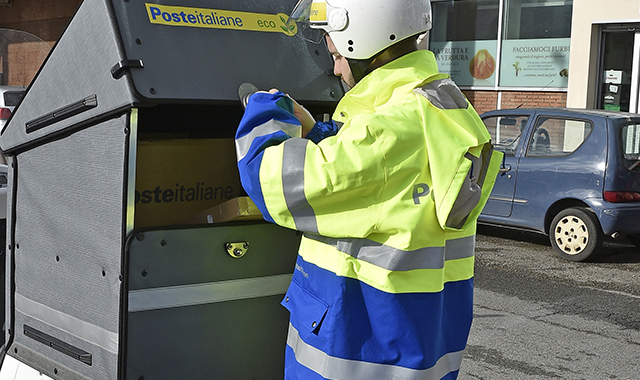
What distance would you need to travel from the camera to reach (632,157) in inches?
307

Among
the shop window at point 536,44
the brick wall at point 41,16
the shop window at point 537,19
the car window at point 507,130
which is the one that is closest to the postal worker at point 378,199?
the car window at point 507,130

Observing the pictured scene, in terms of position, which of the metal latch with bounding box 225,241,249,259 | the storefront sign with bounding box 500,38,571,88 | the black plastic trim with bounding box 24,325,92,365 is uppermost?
the storefront sign with bounding box 500,38,571,88

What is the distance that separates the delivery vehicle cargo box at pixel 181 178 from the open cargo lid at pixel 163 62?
1.03 feet

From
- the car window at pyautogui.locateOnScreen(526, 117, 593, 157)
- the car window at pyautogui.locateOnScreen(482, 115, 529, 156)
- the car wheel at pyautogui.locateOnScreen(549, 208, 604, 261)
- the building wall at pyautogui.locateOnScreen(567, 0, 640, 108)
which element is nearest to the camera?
the car wheel at pyautogui.locateOnScreen(549, 208, 604, 261)

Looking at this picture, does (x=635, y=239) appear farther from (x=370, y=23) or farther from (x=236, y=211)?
(x=370, y=23)

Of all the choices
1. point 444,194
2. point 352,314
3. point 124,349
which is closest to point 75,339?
point 124,349

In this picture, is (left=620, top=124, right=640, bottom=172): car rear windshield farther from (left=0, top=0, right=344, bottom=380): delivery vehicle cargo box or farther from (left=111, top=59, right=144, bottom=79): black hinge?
(left=111, top=59, right=144, bottom=79): black hinge

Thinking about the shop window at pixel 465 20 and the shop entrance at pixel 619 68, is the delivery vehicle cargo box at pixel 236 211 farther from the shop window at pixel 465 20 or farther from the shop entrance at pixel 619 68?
the shop window at pixel 465 20

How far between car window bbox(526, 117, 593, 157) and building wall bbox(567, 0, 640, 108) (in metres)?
5.36

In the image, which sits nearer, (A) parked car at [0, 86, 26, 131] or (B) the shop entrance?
(A) parked car at [0, 86, 26, 131]

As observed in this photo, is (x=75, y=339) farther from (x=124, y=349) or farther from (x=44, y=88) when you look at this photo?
(x=44, y=88)

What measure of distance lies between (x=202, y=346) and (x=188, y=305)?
0.47ft

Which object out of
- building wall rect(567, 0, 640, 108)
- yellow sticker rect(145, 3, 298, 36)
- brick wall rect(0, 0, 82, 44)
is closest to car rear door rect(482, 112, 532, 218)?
building wall rect(567, 0, 640, 108)

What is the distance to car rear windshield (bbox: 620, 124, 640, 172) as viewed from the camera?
7758 millimetres
